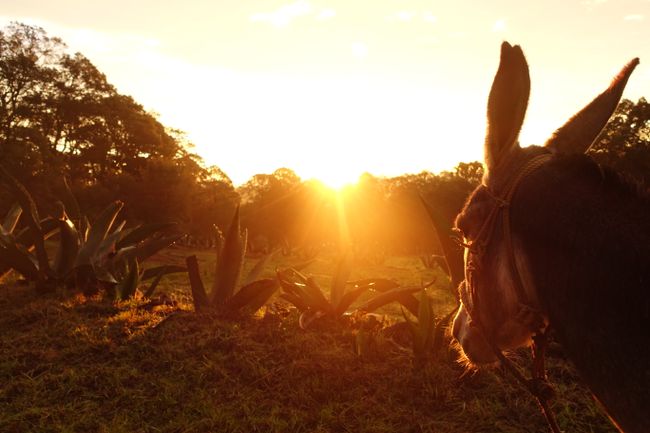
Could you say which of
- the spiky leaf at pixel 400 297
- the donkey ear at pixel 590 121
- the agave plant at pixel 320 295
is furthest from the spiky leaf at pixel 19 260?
the donkey ear at pixel 590 121

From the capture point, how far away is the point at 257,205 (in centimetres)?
4356

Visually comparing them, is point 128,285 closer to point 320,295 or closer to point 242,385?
point 320,295

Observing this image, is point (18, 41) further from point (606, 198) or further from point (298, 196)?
point (606, 198)

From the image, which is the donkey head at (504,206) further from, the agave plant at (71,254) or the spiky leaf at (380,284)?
the agave plant at (71,254)

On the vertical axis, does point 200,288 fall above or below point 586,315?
below

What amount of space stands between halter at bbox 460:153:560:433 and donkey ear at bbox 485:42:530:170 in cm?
12

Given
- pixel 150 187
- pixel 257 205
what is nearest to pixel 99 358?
pixel 150 187

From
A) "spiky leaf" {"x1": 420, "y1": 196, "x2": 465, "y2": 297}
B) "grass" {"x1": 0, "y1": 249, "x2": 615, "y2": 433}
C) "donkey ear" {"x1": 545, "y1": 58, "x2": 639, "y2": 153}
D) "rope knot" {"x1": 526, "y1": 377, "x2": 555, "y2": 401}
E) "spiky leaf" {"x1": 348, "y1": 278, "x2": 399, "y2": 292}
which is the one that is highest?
"donkey ear" {"x1": 545, "y1": 58, "x2": 639, "y2": 153}

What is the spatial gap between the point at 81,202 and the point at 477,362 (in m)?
29.9

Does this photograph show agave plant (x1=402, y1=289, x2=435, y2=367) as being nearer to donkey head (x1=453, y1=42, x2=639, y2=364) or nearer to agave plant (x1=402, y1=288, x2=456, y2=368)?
agave plant (x1=402, y1=288, x2=456, y2=368)

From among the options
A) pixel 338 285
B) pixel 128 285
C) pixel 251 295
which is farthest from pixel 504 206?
pixel 128 285

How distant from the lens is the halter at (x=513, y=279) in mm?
1400

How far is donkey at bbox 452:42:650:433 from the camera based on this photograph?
114cm

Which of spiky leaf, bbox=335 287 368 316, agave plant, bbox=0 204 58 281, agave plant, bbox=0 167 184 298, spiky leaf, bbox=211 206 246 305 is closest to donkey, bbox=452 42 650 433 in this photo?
spiky leaf, bbox=335 287 368 316
